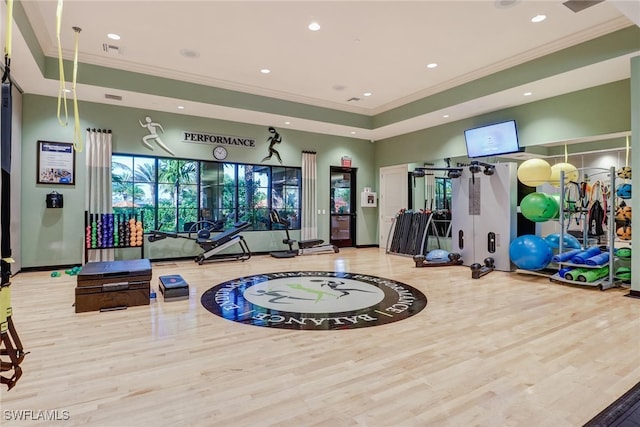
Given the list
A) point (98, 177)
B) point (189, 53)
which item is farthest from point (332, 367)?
point (98, 177)

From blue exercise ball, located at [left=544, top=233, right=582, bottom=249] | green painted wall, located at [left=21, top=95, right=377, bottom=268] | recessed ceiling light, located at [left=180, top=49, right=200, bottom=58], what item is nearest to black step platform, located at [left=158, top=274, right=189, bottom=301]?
green painted wall, located at [left=21, top=95, right=377, bottom=268]

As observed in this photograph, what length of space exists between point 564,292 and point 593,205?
5.78 ft

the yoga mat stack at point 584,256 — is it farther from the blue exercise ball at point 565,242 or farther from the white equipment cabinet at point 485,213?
the white equipment cabinet at point 485,213

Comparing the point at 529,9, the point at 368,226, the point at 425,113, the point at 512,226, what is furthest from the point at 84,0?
the point at 368,226

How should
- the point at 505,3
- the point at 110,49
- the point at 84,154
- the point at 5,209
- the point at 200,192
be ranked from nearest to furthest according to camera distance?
the point at 5,209
the point at 505,3
the point at 110,49
the point at 84,154
the point at 200,192

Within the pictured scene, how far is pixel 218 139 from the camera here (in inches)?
345

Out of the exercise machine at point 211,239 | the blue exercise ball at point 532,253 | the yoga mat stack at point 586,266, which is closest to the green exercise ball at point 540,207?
the blue exercise ball at point 532,253

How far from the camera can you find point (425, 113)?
8.21 meters

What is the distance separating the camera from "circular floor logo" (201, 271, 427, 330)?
4.03m

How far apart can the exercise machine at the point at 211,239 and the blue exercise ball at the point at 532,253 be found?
5.71 m

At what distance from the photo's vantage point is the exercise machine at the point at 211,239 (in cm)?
779

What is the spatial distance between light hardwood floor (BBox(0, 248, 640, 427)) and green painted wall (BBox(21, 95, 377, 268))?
2.93 metres

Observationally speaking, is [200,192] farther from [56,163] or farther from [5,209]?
[5,209]

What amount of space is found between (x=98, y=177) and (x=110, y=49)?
2670 mm
